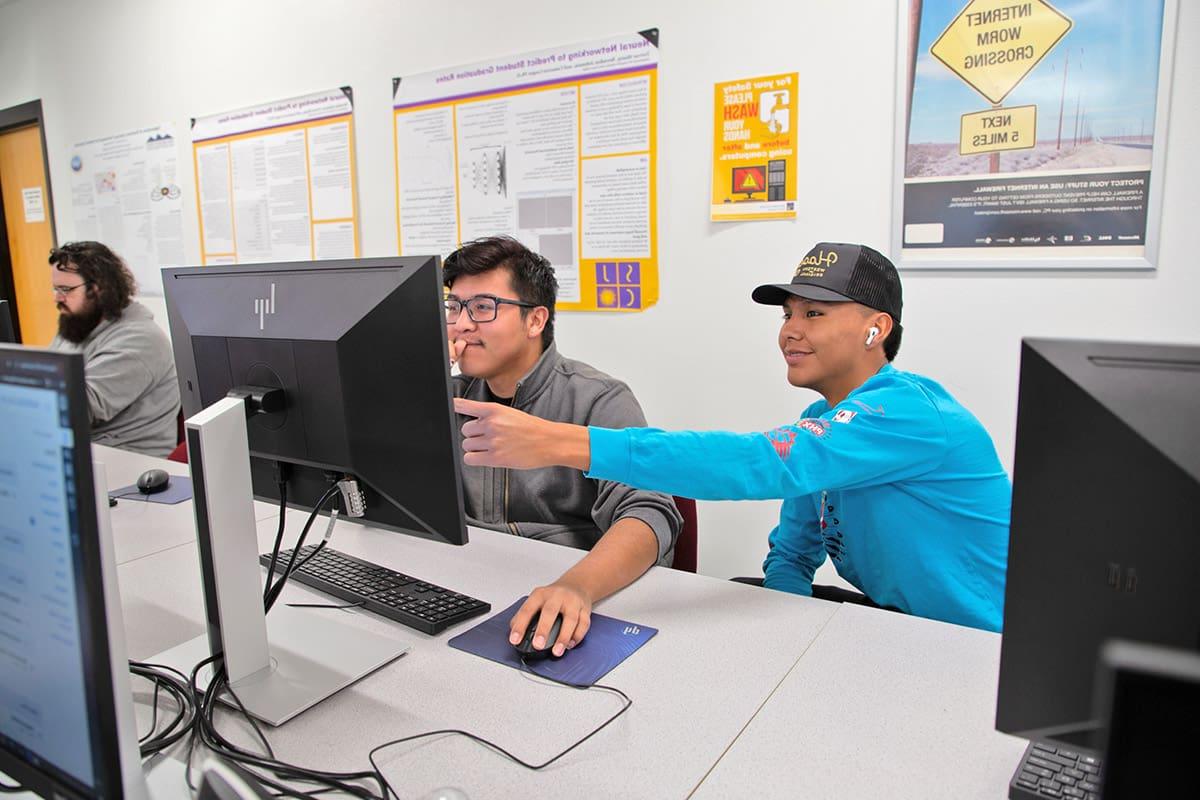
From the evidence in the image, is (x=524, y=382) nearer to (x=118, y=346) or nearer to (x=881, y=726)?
(x=881, y=726)

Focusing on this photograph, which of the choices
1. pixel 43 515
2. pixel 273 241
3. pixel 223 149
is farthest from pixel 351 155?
pixel 43 515

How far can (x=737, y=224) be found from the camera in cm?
224

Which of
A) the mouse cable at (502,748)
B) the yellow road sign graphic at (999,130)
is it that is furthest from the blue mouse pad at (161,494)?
the yellow road sign graphic at (999,130)

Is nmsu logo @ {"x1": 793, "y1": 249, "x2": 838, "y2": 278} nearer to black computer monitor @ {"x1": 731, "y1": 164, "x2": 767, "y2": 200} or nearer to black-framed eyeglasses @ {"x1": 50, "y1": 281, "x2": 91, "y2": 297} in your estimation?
black computer monitor @ {"x1": 731, "y1": 164, "x2": 767, "y2": 200}

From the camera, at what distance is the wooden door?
4.42 m

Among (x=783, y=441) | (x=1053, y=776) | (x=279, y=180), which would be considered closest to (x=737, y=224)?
(x=783, y=441)

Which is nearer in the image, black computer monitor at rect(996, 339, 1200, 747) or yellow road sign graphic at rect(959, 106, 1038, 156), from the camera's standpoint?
black computer monitor at rect(996, 339, 1200, 747)

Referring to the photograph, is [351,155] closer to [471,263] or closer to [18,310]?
[471,263]

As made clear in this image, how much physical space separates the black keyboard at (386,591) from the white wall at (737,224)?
1.31 m

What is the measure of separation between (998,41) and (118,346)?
2.99 meters

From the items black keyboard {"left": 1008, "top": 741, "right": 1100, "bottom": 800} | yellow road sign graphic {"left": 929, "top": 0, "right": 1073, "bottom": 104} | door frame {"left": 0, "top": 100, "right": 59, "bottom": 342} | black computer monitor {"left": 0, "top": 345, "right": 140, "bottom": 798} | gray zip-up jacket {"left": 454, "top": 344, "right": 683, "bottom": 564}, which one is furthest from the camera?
door frame {"left": 0, "top": 100, "right": 59, "bottom": 342}

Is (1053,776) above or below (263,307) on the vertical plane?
below

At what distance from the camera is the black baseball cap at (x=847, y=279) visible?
147cm

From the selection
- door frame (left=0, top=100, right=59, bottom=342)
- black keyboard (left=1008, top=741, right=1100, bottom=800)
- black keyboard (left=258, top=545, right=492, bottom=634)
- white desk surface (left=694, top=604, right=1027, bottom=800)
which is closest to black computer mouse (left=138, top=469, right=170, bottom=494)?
black keyboard (left=258, top=545, right=492, bottom=634)
